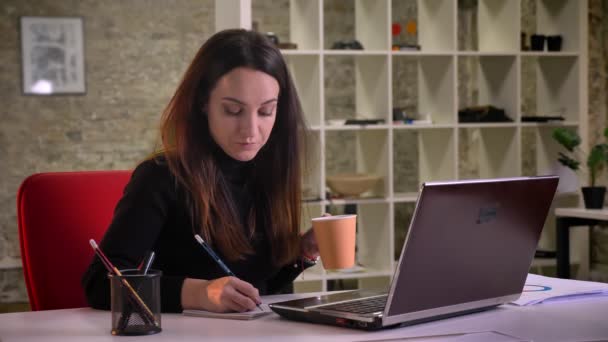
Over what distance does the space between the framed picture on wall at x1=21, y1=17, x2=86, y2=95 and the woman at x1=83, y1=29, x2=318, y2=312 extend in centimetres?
572

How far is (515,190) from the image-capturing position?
59.5 inches

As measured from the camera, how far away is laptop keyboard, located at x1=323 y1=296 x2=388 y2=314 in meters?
1.48

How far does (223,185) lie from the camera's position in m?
1.94

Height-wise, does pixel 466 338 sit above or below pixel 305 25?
below

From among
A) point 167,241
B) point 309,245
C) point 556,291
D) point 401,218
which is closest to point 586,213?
point 401,218

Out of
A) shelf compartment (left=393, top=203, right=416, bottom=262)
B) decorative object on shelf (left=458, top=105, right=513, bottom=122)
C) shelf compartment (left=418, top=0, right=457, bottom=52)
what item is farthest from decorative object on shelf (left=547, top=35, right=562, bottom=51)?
shelf compartment (left=393, top=203, right=416, bottom=262)

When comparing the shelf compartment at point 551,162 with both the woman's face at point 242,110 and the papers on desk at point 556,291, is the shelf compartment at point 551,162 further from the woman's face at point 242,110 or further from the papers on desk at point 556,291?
the woman's face at point 242,110

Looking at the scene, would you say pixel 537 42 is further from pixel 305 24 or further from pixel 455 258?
pixel 455 258

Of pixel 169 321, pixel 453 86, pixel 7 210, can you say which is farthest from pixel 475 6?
pixel 169 321

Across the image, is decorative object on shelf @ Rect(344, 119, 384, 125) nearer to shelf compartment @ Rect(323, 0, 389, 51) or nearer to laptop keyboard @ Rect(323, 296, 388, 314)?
shelf compartment @ Rect(323, 0, 389, 51)

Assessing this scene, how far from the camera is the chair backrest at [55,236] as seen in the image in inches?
78.1

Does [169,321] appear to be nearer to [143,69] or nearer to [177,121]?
[177,121]

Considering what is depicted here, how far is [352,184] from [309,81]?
68cm

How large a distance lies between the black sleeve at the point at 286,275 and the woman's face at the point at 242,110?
1.04 feet
